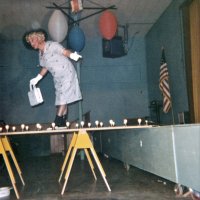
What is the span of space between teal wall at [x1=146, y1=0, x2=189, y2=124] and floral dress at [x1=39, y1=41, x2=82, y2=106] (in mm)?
2769

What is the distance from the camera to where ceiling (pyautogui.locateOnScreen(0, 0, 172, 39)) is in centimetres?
541

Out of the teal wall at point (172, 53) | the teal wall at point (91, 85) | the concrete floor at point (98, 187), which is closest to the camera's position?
the concrete floor at point (98, 187)

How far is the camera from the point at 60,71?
3209 mm

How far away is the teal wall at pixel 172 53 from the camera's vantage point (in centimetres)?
529

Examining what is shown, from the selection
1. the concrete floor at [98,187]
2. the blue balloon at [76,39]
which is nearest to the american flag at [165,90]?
the blue balloon at [76,39]

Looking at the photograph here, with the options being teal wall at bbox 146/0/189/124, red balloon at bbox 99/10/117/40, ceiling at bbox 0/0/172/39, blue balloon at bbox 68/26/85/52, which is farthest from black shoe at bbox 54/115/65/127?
teal wall at bbox 146/0/189/124

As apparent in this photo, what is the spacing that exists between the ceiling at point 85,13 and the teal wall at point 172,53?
0.86ft

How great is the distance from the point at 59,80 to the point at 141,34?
4.67 meters

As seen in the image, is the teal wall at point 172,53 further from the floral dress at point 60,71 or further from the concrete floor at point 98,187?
the floral dress at point 60,71

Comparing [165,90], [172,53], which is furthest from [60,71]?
[172,53]

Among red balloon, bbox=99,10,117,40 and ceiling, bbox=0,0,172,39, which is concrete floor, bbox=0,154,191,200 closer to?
red balloon, bbox=99,10,117,40

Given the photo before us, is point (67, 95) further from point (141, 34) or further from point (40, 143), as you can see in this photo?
point (141, 34)

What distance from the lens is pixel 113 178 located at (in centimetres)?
312

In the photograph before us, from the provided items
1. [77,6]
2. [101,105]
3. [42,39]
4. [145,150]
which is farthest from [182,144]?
[101,105]
